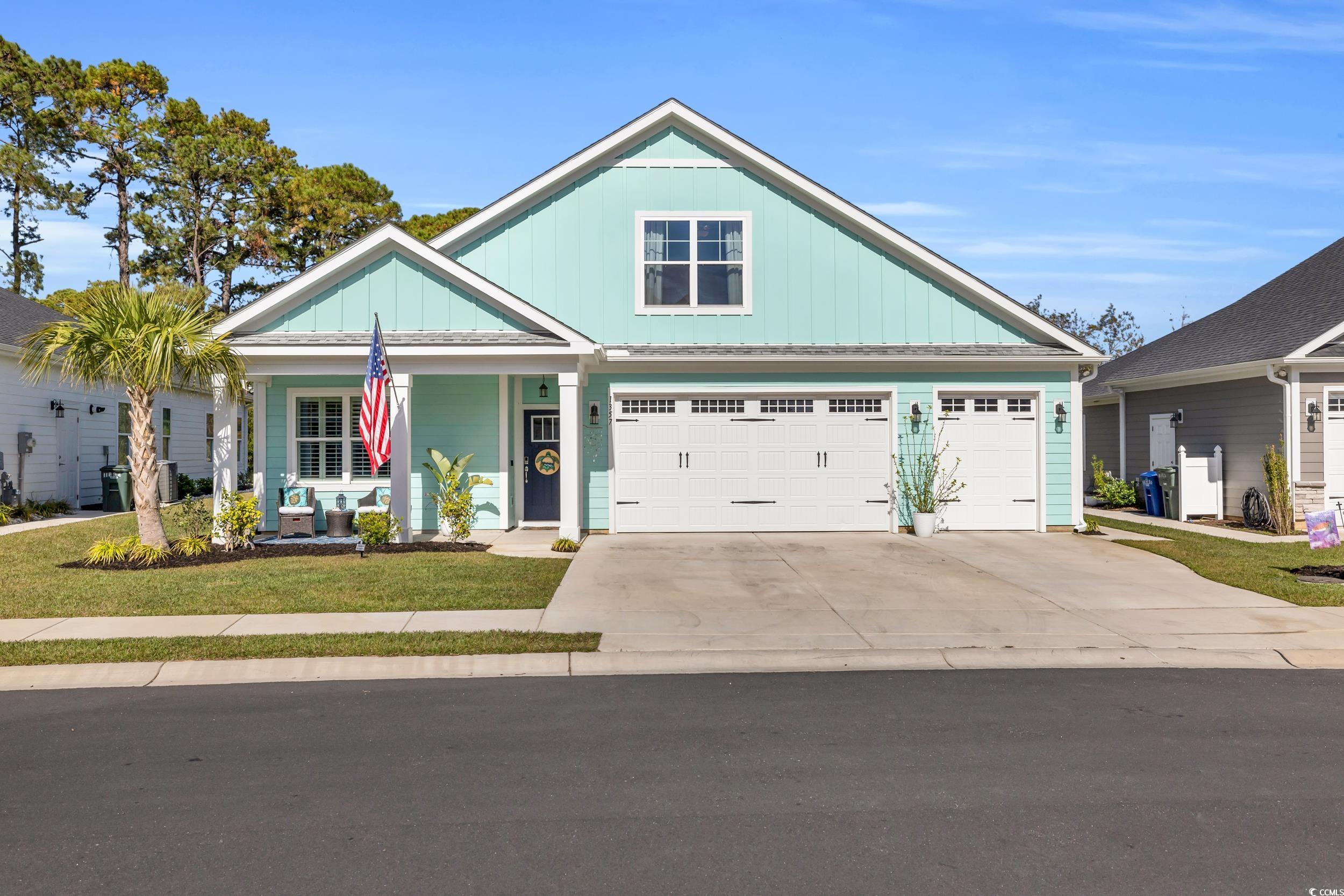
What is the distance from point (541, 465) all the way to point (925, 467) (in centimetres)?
679

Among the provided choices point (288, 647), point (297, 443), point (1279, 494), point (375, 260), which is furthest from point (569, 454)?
point (1279, 494)

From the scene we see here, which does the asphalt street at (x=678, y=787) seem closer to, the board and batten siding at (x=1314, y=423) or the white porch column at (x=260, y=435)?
the white porch column at (x=260, y=435)

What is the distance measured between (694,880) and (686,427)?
41.3ft

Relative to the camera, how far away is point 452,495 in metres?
15.3

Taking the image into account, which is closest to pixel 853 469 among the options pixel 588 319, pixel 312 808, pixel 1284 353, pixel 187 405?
pixel 588 319

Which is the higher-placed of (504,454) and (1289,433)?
(1289,433)

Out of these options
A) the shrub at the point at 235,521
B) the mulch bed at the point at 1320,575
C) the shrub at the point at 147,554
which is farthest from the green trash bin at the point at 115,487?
the mulch bed at the point at 1320,575

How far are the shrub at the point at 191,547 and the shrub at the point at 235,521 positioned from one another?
12.1 inches

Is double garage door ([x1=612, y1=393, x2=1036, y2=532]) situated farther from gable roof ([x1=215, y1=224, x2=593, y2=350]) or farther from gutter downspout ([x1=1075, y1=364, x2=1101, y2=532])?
gable roof ([x1=215, y1=224, x2=593, y2=350])

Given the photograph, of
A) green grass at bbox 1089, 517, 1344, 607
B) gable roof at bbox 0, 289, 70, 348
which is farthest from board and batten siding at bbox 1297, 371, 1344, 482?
gable roof at bbox 0, 289, 70, 348

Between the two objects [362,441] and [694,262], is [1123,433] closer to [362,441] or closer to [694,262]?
[694,262]

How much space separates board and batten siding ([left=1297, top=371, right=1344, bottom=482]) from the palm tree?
59.0ft

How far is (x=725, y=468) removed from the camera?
16.3m

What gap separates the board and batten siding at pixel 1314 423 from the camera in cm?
1664
